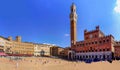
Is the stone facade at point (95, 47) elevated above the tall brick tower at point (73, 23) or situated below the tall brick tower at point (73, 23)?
below

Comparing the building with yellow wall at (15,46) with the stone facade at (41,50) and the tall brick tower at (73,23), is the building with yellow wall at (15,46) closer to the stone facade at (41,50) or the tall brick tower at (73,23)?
the stone facade at (41,50)

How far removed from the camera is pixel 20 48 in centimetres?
7912

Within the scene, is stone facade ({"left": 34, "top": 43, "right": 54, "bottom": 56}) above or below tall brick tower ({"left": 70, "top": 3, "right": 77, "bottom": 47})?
below

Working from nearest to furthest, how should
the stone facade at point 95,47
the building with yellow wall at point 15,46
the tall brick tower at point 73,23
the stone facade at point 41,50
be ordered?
the stone facade at point 95,47 → the building with yellow wall at point 15,46 → the tall brick tower at point 73,23 → the stone facade at point 41,50

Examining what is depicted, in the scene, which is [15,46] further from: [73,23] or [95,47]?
[95,47]

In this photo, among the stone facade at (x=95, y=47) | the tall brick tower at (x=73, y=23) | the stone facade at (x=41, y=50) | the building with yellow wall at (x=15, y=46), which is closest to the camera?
the stone facade at (x=95, y=47)

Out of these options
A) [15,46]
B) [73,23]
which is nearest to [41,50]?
[15,46]

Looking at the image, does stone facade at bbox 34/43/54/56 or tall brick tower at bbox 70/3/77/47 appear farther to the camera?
stone facade at bbox 34/43/54/56

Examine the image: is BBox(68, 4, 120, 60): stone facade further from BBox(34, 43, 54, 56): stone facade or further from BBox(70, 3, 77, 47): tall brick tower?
BBox(34, 43, 54, 56): stone facade

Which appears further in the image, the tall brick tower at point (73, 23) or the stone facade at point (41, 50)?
the stone facade at point (41, 50)

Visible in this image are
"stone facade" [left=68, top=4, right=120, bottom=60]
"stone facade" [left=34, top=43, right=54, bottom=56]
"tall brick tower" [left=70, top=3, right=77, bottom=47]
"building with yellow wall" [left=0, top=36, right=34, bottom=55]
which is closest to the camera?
"stone facade" [left=68, top=4, right=120, bottom=60]

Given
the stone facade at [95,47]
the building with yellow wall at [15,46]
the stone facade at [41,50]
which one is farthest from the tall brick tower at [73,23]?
the building with yellow wall at [15,46]

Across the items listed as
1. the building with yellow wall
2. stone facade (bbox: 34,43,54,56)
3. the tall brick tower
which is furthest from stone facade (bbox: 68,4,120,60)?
the building with yellow wall

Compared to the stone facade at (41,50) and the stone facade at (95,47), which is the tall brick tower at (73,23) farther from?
the stone facade at (41,50)
